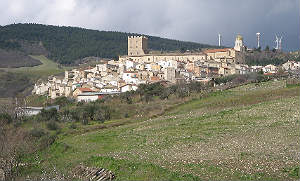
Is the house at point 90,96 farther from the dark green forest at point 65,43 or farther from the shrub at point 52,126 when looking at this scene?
the dark green forest at point 65,43

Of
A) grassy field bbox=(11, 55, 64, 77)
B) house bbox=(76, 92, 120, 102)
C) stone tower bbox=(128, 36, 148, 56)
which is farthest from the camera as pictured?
stone tower bbox=(128, 36, 148, 56)

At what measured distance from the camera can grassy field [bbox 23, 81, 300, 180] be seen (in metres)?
16.4

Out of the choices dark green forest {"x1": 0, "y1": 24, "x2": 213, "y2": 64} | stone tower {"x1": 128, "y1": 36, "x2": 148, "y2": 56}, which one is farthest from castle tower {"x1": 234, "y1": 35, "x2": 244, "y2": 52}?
dark green forest {"x1": 0, "y1": 24, "x2": 213, "y2": 64}

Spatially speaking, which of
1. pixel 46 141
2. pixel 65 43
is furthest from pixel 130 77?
A: pixel 65 43

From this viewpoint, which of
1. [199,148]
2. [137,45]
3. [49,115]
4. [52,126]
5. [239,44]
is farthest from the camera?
[137,45]

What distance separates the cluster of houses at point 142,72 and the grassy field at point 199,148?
1359 inches

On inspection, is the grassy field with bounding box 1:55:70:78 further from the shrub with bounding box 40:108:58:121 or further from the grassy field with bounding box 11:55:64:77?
the shrub with bounding box 40:108:58:121

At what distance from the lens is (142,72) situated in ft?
274

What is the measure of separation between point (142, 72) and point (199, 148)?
62.6 m

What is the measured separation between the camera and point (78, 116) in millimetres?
43594

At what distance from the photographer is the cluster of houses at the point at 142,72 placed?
7439cm

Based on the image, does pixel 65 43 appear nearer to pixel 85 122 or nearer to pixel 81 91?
pixel 81 91

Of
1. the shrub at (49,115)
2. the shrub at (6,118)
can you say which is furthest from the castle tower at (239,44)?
the shrub at (6,118)

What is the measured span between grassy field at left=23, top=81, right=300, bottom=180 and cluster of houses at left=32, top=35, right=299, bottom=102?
1359 inches
